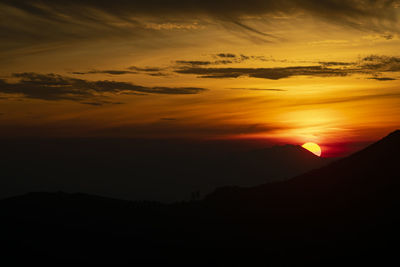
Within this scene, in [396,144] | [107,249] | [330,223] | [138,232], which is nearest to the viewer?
[107,249]

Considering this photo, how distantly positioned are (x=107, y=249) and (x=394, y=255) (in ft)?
46.1

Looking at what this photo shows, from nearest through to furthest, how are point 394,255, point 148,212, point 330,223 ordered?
1. point 394,255
2. point 330,223
3. point 148,212

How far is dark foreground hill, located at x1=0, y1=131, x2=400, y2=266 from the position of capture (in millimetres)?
23484

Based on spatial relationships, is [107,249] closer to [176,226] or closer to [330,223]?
[176,226]

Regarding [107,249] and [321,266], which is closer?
[321,266]

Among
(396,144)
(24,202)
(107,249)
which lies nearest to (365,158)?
(396,144)

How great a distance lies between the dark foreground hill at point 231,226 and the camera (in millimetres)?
23484

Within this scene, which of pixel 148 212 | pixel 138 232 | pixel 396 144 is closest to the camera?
pixel 138 232

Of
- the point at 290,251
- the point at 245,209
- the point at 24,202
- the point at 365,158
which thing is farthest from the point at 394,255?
the point at 24,202

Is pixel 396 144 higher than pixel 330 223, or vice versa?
pixel 396 144

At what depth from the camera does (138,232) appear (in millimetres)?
26016

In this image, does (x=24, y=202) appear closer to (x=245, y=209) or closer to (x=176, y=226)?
(x=176, y=226)

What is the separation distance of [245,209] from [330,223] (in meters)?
5.93

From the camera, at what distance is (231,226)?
92.7ft
